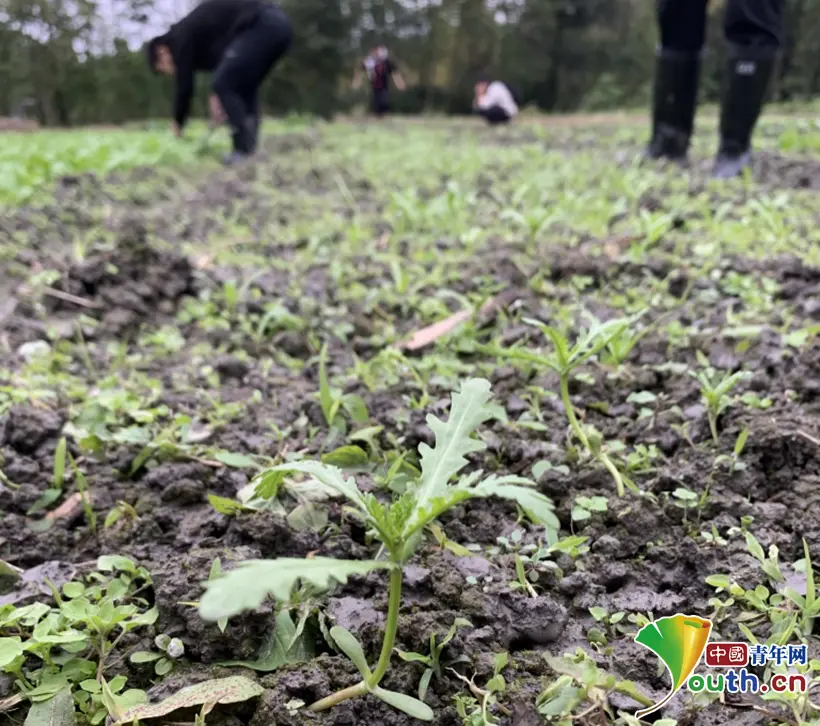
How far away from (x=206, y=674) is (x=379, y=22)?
18.2 metres

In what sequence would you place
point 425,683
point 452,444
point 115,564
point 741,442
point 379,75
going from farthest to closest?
point 379,75
point 741,442
point 115,564
point 452,444
point 425,683

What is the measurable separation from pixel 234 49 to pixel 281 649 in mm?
6612

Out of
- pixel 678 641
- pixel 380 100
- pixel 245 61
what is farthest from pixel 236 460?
pixel 380 100

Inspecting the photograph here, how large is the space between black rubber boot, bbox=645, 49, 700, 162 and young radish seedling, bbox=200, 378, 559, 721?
14.4 feet

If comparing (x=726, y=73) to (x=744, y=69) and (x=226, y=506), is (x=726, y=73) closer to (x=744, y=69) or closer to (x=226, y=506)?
(x=744, y=69)

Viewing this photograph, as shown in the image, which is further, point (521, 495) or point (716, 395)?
point (716, 395)

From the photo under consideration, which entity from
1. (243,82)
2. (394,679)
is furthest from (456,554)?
(243,82)

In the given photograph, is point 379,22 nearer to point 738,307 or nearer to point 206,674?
point 738,307

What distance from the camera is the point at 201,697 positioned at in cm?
97

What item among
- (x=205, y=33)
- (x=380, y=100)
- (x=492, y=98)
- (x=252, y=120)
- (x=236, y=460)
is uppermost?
(x=205, y=33)

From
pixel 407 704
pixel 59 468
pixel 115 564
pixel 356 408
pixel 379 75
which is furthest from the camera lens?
pixel 379 75

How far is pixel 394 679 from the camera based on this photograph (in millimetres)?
1007

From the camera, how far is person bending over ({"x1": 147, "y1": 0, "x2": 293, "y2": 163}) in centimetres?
664

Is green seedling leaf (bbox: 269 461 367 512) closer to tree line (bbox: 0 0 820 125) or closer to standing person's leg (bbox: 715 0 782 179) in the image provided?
standing person's leg (bbox: 715 0 782 179)
